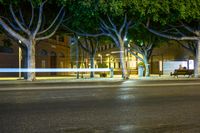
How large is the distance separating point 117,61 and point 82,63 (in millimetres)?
9160

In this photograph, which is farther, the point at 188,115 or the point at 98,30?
the point at 98,30

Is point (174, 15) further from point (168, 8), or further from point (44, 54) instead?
point (44, 54)

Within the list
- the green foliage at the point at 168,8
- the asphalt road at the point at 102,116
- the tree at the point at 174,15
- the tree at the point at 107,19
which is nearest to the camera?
the asphalt road at the point at 102,116

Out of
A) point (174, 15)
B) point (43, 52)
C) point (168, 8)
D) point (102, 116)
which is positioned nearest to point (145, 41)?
point (174, 15)

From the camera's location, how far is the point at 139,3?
28.7m

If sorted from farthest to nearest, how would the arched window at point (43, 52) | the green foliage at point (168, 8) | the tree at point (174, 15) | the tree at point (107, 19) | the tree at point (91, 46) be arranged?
the arched window at point (43, 52), the tree at point (91, 46), the tree at point (174, 15), the green foliage at point (168, 8), the tree at point (107, 19)

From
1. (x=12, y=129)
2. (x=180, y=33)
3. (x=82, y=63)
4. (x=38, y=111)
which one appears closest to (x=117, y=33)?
(x=180, y=33)

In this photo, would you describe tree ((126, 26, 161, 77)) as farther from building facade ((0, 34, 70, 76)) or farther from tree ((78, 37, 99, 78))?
building facade ((0, 34, 70, 76))

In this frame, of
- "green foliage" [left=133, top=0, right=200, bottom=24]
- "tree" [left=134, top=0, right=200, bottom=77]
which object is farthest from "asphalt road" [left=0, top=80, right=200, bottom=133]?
"tree" [left=134, top=0, right=200, bottom=77]

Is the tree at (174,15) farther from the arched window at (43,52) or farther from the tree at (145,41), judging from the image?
the arched window at (43,52)

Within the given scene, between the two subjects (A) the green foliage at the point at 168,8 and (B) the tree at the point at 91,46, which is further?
(B) the tree at the point at 91,46

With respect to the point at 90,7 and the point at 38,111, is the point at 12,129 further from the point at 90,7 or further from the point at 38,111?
the point at 90,7

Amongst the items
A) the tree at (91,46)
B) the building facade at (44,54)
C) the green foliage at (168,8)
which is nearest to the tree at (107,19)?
the green foliage at (168,8)

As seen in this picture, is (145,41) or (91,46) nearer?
(145,41)
